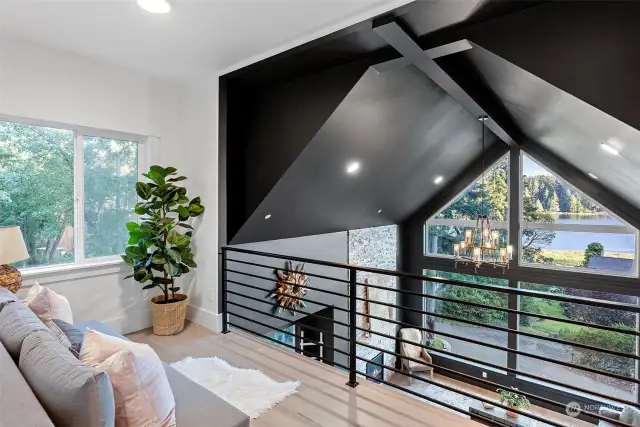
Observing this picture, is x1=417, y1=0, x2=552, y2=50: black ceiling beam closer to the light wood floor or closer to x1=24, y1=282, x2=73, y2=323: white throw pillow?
the light wood floor

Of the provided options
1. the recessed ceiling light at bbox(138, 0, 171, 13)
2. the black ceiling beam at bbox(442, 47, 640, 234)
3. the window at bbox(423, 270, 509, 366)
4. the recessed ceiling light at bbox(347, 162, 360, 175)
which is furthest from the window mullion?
the window at bbox(423, 270, 509, 366)

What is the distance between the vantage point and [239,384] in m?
2.46

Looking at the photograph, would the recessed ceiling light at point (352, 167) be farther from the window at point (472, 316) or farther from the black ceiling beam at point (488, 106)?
the window at point (472, 316)

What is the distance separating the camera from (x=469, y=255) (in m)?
6.49

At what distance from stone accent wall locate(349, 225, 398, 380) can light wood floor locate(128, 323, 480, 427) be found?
3.06 meters

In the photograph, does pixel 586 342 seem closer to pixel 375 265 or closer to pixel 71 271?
pixel 375 265

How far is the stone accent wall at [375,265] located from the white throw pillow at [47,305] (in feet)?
14.5

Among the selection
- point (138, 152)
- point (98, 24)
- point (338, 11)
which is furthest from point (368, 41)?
point (138, 152)

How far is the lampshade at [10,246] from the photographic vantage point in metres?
2.32

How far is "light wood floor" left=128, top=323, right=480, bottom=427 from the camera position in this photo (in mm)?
2111

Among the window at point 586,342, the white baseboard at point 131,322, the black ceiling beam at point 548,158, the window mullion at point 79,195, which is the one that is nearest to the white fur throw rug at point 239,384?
the white baseboard at point 131,322

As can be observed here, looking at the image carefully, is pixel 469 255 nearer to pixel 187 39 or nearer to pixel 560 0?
pixel 560 0

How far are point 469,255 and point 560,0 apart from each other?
515cm

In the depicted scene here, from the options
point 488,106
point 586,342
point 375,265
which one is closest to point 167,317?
point 375,265
